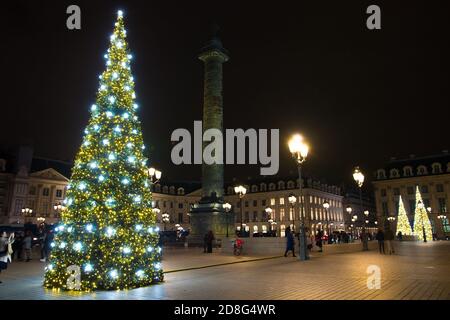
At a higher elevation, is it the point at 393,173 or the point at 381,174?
the point at 381,174

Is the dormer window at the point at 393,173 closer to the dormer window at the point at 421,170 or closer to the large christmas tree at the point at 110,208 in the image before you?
the dormer window at the point at 421,170

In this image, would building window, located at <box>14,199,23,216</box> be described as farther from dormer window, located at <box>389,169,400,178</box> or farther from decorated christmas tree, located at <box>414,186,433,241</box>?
dormer window, located at <box>389,169,400,178</box>

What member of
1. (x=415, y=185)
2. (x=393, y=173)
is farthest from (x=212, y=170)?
(x=393, y=173)

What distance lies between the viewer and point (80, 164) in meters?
11.2

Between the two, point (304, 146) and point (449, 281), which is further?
point (304, 146)

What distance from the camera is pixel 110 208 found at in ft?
35.1

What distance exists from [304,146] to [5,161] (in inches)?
3030

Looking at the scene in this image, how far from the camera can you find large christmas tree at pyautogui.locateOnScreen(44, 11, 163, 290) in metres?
10.3

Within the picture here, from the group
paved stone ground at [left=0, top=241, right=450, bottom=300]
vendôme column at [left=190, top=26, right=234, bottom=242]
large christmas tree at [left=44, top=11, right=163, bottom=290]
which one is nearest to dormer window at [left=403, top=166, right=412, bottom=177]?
vendôme column at [left=190, top=26, right=234, bottom=242]

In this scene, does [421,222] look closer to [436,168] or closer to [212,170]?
[212,170]
